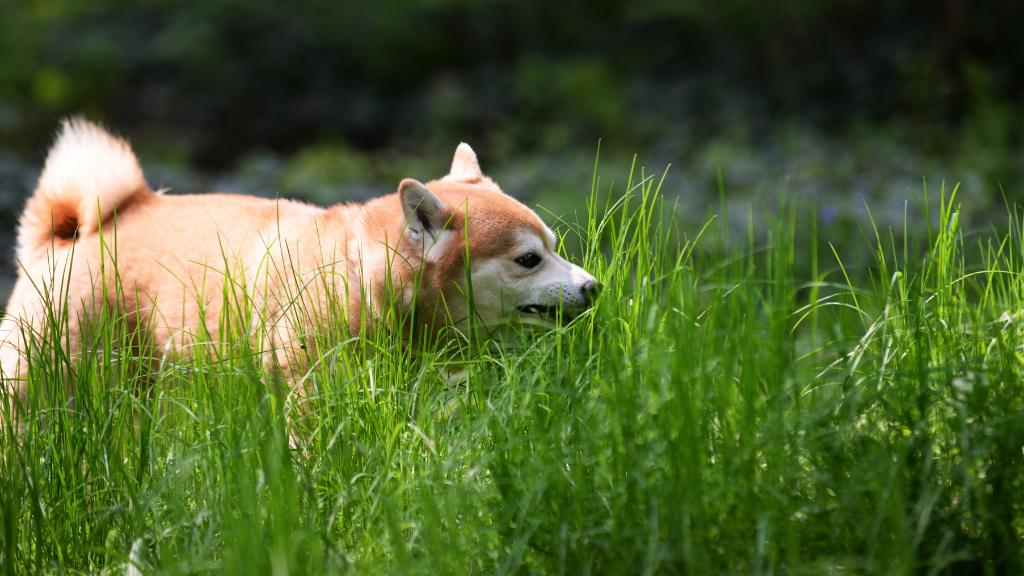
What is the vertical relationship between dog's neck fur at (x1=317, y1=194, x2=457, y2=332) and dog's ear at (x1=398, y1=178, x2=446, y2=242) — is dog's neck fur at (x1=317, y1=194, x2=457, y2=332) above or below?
below

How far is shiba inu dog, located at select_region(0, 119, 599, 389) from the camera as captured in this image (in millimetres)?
3191

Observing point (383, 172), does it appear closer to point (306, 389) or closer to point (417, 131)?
point (417, 131)

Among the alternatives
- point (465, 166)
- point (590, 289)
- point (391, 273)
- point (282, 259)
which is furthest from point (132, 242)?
point (590, 289)

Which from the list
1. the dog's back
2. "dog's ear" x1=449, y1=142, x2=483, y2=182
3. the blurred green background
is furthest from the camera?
the blurred green background

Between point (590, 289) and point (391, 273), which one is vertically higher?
point (391, 273)

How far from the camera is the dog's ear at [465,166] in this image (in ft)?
12.4

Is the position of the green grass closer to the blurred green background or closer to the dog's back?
the dog's back

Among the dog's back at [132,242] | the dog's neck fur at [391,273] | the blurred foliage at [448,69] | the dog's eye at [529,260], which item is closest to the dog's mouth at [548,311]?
the dog's eye at [529,260]

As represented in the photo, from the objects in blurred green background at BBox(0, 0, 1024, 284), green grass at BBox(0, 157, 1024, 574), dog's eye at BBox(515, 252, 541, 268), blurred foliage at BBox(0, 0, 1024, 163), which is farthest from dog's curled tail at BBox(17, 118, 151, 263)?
blurred foliage at BBox(0, 0, 1024, 163)

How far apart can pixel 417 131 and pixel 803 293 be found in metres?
7.64

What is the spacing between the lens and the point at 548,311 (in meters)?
3.24

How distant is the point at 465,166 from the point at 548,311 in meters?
0.88

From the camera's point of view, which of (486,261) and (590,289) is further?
(486,261)

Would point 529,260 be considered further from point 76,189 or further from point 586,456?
point 76,189
